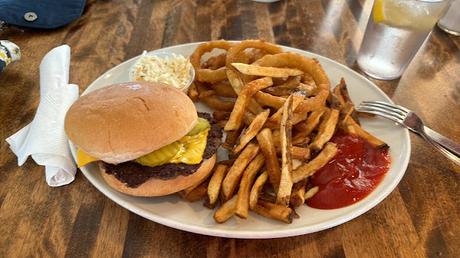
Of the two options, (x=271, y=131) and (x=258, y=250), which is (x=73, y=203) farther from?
(x=271, y=131)

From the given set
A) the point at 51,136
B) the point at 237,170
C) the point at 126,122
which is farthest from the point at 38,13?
the point at 237,170

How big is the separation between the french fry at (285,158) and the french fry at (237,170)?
0.15 metres

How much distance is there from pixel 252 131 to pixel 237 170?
182mm

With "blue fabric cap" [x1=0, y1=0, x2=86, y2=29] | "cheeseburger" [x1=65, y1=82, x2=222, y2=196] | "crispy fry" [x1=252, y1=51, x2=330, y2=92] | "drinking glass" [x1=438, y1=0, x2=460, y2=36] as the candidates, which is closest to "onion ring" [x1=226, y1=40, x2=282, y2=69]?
"crispy fry" [x1=252, y1=51, x2=330, y2=92]

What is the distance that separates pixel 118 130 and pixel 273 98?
70cm

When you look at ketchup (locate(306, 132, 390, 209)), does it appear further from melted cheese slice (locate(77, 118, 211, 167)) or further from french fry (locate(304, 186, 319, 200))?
melted cheese slice (locate(77, 118, 211, 167))

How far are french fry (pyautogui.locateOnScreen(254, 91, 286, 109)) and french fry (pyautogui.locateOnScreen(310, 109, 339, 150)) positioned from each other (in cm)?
22

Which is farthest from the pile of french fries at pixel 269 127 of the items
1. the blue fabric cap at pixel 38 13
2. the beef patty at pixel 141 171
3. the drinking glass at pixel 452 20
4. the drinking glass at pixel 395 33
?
the drinking glass at pixel 452 20

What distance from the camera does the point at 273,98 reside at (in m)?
1.60

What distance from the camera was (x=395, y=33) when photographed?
2.11 m

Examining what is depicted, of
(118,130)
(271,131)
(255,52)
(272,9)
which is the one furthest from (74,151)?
(272,9)

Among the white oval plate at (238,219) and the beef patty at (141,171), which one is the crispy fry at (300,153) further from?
the beef patty at (141,171)

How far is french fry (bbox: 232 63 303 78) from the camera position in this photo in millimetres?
1625

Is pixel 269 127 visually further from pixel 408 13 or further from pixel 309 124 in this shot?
pixel 408 13
